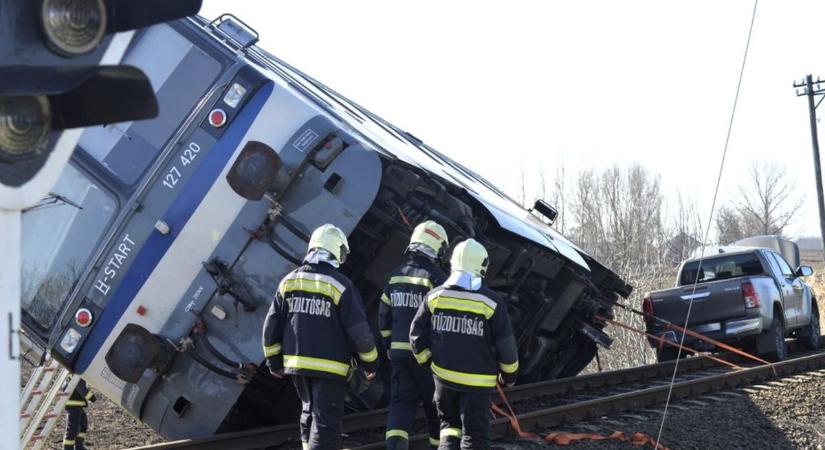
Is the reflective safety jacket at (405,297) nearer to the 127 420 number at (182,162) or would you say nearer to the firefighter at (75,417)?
the 127 420 number at (182,162)

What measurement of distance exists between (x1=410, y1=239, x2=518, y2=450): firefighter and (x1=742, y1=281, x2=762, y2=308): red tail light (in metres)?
7.11

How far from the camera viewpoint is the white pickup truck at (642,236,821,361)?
11820 mm

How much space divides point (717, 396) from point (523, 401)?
1.98 meters

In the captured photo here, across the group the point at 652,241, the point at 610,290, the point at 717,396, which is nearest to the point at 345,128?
the point at 717,396

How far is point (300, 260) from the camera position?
6477mm

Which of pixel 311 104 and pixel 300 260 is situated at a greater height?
pixel 311 104

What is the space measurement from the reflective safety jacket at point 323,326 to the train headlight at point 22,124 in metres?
3.36

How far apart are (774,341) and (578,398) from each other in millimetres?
3592

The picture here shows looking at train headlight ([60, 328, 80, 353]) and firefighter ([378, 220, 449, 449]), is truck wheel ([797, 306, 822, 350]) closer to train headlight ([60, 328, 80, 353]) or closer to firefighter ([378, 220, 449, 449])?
firefighter ([378, 220, 449, 449])

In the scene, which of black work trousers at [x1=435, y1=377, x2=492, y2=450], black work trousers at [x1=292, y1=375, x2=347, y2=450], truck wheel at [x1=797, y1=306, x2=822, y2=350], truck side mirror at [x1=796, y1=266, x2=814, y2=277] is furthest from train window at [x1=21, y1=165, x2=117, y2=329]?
truck wheel at [x1=797, y1=306, x2=822, y2=350]

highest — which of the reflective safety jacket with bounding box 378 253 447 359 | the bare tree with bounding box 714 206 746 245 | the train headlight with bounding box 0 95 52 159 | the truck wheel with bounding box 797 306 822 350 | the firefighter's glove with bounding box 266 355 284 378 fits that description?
the bare tree with bounding box 714 206 746 245

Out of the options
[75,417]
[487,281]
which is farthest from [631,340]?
[75,417]

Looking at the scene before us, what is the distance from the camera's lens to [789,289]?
1340 cm

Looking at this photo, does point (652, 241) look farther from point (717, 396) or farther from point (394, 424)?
point (394, 424)
